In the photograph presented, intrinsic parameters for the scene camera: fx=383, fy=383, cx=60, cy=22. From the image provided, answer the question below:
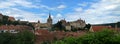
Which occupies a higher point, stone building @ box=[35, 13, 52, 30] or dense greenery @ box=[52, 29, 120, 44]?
dense greenery @ box=[52, 29, 120, 44]

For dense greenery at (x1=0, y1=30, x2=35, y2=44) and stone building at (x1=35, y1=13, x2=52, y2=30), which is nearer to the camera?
dense greenery at (x1=0, y1=30, x2=35, y2=44)

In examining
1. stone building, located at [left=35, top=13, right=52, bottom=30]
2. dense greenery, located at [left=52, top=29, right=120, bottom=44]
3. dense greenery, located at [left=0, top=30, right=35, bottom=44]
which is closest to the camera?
dense greenery, located at [left=52, top=29, right=120, bottom=44]

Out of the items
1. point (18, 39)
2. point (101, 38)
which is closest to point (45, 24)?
point (18, 39)

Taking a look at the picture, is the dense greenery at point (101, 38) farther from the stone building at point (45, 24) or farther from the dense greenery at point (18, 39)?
the stone building at point (45, 24)

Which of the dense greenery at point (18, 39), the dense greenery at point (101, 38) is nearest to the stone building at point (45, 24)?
the dense greenery at point (18, 39)

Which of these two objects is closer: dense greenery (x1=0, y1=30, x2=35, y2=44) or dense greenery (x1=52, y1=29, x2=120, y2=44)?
dense greenery (x1=52, y1=29, x2=120, y2=44)

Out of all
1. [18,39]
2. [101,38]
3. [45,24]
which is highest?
[101,38]

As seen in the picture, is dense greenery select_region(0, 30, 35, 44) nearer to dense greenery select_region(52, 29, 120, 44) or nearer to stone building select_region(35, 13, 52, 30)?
dense greenery select_region(52, 29, 120, 44)

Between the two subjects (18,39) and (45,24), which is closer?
(18,39)

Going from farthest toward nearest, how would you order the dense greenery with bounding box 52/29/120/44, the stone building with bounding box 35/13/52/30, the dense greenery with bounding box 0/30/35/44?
the stone building with bounding box 35/13/52/30 < the dense greenery with bounding box 0/30/35/44 < the dense greenery with bounding box 52/29/120/44

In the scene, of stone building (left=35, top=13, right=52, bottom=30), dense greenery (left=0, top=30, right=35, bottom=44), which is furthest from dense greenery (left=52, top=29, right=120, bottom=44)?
stone building (left=35, top=13, right=52, bottom=30)

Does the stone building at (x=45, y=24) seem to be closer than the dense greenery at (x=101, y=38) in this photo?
No

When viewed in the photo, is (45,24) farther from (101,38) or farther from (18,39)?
(101,38)

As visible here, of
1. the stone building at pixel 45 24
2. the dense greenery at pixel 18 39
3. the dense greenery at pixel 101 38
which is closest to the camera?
the dense greenery at pixel 101 38
